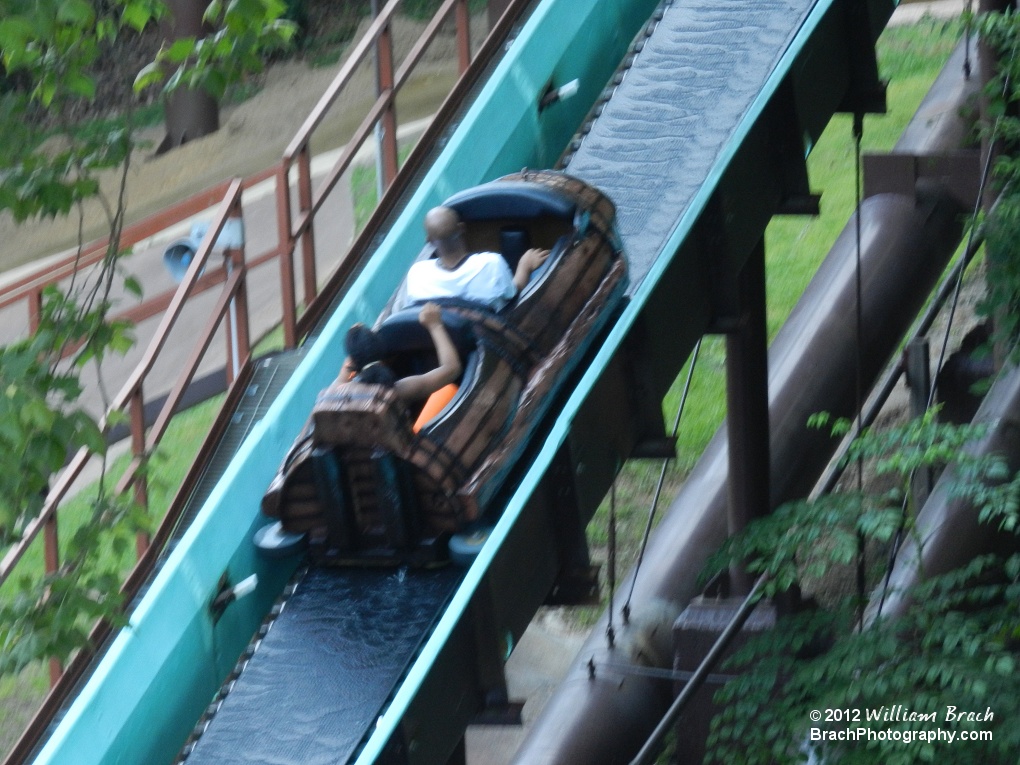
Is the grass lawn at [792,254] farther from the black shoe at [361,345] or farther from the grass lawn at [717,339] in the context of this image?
the black shoe at [361,345]

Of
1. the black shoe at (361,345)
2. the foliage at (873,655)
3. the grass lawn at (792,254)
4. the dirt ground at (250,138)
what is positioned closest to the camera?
the black shoe at (361,345)

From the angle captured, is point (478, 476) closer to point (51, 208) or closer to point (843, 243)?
point (51, 208)

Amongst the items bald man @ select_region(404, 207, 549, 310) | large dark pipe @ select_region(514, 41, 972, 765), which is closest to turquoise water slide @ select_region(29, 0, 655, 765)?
bald man @ select_region(404, 207, 549, 310)

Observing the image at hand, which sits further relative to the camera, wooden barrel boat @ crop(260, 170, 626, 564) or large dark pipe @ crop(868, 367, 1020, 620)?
large dark pipe @ crop(868, 367, 1020, 620)

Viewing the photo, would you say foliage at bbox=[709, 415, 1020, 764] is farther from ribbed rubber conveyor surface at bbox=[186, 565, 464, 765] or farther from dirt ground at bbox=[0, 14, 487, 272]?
dirt ground at bbox=[0, 14, 487, 272]

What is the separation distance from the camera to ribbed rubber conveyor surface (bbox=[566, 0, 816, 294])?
6.14 meters

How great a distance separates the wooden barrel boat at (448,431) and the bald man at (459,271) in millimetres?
88

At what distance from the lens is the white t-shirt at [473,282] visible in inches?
198

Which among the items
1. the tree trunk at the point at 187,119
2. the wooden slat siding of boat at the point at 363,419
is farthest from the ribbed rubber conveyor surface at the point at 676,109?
the tree trunk at the point at 187,119

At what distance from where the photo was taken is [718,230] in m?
5.20

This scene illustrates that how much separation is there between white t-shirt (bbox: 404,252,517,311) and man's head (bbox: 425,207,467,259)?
0.21 feet

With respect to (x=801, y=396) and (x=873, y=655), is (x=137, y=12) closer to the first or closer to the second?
(x=873, y=655)

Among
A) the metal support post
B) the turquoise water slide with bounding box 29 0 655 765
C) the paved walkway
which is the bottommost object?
the paved walkway

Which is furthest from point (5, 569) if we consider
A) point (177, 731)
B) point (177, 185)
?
point (177, 185)
